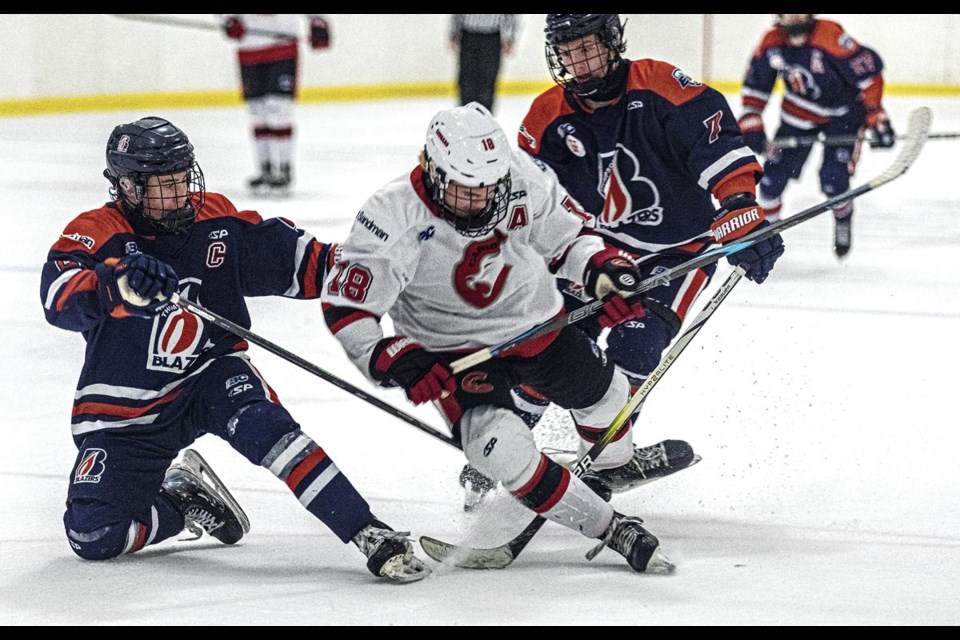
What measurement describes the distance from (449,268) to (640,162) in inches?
28.3

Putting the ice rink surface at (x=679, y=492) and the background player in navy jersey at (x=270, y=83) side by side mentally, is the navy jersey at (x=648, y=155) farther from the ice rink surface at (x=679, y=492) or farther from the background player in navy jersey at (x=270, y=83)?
the background player in navy jersey at (x=270, y=83)

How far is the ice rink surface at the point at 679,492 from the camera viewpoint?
239 cm

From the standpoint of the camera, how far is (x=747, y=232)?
3055 millimetres

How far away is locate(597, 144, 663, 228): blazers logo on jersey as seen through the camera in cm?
329

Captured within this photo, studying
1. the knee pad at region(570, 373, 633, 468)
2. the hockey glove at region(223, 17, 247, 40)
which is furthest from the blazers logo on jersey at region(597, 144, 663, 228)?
the hockey glove at region(223, 17, 247, 40)

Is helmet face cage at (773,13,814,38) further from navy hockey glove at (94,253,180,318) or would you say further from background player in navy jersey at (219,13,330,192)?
navy hockey glove at (94,253,180,318)

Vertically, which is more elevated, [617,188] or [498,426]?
[617,188]

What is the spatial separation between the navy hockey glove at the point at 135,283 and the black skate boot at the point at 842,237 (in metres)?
3.81

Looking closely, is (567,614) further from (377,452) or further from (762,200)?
(762,200)

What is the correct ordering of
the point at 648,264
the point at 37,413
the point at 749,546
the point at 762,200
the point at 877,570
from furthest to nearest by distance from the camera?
the point at 762,200
the point at 37,413
the point at 648,264
the point at 749,546
the point at 877,570

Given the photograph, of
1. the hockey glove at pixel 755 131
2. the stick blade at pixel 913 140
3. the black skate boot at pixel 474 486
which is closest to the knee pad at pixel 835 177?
the hockey glove at pixel 755 131
